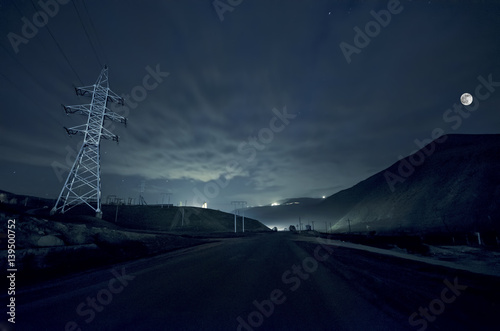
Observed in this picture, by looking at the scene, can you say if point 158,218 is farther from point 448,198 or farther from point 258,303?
point 448,198

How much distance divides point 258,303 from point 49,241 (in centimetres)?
1024

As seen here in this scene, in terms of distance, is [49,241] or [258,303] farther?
[49,241]

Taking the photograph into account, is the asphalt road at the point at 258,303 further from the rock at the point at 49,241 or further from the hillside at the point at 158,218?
the hillside at the point at 158,218

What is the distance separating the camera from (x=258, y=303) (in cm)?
412

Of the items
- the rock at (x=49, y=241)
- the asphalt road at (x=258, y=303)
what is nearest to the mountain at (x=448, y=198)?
the asphalt road at (x=258, y=303)

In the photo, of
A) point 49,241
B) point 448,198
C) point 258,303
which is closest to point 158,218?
point 49,241

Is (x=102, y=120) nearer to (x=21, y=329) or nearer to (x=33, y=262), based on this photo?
(x=33, y=262)

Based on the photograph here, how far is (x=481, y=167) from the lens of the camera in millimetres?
51406

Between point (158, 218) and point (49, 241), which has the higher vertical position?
point (158, 218)

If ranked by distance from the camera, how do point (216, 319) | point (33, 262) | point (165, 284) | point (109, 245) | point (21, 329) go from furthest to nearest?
1. point (109, 245)
2. point (33, 262)
3. point (165, 284)
4. point (216, 319)
5. point (21, 329)

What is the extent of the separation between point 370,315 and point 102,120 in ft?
124

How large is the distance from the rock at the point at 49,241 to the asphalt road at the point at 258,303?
4.05 meters

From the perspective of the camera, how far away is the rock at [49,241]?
28.2 feet

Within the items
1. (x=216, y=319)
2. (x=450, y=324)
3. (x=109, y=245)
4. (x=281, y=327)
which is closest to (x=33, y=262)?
(x=109, y=245)
